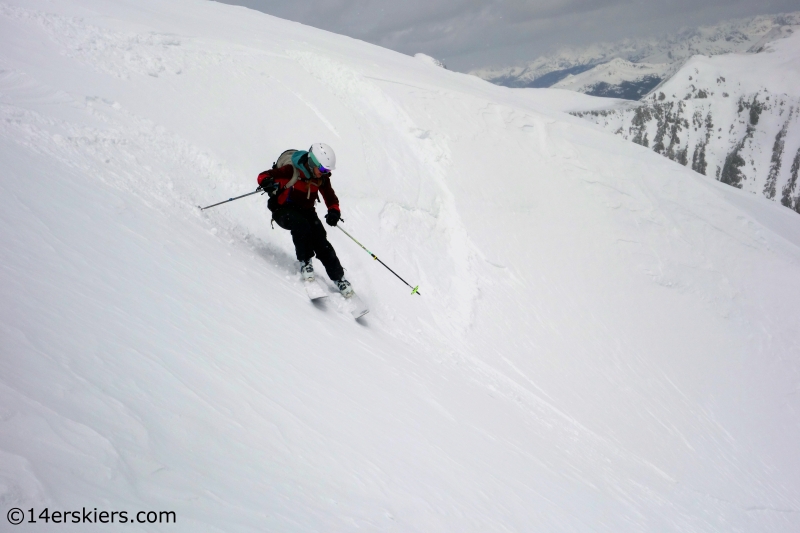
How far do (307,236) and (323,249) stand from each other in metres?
0.38

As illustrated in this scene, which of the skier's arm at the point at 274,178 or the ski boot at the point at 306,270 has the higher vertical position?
the skier's arm at the point at 274,178

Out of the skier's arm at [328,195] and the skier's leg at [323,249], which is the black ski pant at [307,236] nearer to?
the skier's leg at [323,249]

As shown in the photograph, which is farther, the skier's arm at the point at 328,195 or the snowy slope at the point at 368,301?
the skier's arm at the point at 328,195

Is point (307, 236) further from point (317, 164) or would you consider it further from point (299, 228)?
point (317, 164)

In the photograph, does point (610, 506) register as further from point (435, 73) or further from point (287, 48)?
point (435, 73)

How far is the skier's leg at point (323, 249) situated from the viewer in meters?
7.96

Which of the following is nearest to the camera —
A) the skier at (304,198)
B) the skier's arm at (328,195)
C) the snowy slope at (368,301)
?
the snowy slope at (368,301)

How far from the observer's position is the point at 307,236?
7.77 m

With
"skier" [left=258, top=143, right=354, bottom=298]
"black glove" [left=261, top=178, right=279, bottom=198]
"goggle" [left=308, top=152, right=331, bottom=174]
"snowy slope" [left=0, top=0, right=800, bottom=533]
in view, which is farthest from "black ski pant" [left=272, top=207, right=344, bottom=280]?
"goggle" [left=308, top=152, right=331, bottom=174]

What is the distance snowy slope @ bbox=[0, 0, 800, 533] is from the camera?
3008mm

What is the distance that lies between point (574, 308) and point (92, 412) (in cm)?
1205

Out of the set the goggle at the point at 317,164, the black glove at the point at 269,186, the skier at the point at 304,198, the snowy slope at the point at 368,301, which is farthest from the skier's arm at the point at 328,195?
the snowy slope at the point at 368,301

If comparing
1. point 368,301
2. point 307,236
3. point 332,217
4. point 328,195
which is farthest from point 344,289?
point 328,195

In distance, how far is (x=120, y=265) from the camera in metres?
4.79
